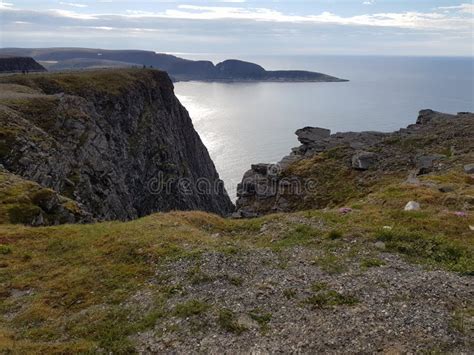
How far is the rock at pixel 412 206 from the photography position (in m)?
30.6

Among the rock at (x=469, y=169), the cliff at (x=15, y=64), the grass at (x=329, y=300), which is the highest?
the cliff at (x=15, y=64)

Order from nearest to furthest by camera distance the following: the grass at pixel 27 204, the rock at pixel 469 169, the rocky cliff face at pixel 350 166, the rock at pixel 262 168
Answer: the grass at pixel 27 204 → the rock at pixel 469 169 → the rocky cliff face at pixel 350 166 → the rock at pixel 262 168

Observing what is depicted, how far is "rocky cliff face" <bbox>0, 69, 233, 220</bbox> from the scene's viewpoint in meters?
50.6

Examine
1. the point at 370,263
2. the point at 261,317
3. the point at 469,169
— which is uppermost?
the point at 469,169

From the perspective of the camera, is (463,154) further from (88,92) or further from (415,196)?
(88,92)

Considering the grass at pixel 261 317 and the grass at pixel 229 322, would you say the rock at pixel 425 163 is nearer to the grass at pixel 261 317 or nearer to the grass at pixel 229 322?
the grass at pixel 261 317

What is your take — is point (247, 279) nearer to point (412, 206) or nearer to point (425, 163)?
point (412, 206)

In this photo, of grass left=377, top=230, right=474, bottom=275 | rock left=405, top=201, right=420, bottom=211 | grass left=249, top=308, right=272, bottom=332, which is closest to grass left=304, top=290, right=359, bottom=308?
grass left=249, top=308, right=272, bottom=332

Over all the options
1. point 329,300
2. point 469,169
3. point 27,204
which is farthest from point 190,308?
point 469,169

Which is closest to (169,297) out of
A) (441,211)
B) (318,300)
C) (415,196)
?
(318,300)

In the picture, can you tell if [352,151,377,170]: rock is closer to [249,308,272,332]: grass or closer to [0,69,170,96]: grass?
[249,308,272,332]: grass

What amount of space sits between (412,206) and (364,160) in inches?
990

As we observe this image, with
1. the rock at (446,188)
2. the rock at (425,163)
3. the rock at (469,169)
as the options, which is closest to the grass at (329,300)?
the rock at (446,188)

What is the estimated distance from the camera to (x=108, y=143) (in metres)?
83.5
